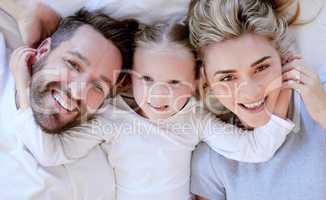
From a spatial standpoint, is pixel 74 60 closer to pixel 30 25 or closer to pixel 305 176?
pixel 30 25

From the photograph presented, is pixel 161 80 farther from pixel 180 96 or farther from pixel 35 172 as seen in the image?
Answer: pixel 35 172

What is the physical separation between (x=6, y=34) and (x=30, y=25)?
4.2 inches

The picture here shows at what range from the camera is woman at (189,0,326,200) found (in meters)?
1.09

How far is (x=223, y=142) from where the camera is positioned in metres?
1.22

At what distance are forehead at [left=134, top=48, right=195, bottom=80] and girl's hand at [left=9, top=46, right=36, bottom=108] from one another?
25 centimetres

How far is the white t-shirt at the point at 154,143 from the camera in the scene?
121 cm

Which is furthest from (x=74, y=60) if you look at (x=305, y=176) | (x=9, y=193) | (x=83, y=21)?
(x=305, y=176)

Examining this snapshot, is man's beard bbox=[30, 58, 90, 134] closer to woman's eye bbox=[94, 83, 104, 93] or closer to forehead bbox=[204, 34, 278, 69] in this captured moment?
woman's eye bbox=[94, 83, 104, 93]

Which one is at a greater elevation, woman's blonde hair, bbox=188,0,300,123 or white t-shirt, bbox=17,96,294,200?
woman's blonde hair, bbox=188,0,300,123

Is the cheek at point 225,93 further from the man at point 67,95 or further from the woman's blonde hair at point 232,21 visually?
the man at point 67,95

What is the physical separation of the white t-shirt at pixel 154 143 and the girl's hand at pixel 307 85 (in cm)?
13

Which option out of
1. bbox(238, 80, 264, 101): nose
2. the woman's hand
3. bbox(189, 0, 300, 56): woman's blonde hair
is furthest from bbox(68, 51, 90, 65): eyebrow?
the woman's hand

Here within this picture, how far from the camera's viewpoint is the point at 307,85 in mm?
1128

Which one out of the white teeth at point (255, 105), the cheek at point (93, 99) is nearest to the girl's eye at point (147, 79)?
the cheek at point (93, 99)
